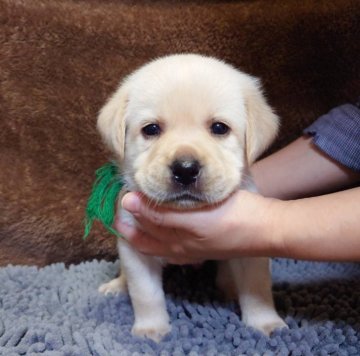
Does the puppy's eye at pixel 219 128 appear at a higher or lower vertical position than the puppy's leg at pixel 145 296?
higher

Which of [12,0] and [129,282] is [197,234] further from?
[12,0]

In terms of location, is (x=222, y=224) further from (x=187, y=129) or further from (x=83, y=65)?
(x=83, y=65)

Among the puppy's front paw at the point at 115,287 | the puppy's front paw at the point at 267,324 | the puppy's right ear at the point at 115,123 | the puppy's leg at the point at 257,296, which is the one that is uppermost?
the puppy's right ear at the point at 115,123

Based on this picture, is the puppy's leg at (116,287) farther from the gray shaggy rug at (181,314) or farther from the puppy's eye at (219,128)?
the puppy's eye at (219,128)

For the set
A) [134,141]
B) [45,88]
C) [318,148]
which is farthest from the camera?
[45,88]

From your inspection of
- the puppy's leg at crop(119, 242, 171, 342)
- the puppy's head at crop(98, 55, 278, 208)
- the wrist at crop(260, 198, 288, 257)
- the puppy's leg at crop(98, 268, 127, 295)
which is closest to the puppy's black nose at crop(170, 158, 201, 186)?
the puppy's head at crop(98, 55, 278, 208)

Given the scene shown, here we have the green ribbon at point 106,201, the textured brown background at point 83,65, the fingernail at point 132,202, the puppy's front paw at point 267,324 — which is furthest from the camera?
the textured brown background at point 83,65

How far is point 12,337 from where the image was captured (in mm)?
1509

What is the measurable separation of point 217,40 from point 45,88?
699 millimetres

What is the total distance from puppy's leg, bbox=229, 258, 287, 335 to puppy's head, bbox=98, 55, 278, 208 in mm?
301

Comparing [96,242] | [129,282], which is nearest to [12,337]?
[129,282]

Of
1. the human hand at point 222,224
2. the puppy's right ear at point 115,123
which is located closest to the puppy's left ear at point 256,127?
the human hand at point 222,224

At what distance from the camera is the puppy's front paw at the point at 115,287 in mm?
1851

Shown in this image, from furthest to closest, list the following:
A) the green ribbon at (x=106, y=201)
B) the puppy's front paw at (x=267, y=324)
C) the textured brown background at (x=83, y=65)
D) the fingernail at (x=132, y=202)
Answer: the textured brown background at (x=83, y=65)
the green ribbon at (x=106, y=201)
the puppy's front paw at (x=267, y=324)
the fingernail at (x=132, y=202)
